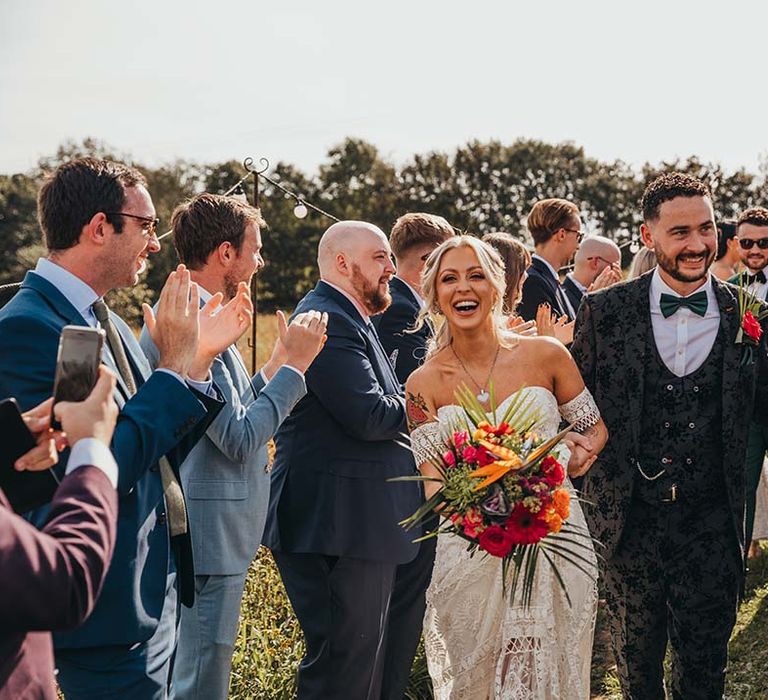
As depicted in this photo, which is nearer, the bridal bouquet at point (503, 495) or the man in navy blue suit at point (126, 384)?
the man in navy blue suit at point (126, 384)

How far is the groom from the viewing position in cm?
432

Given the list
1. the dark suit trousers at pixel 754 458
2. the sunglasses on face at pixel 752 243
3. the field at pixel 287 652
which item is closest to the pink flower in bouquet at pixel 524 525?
the field at pixel 287 652

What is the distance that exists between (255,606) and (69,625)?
4.36 meters

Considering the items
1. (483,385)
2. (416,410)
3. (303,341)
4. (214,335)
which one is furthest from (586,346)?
(214,335)

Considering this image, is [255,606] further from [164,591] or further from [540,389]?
[164,591]

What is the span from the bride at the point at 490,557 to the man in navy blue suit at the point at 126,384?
129 centimetres

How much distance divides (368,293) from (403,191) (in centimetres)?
4376

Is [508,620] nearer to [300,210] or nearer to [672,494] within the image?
[672,494]

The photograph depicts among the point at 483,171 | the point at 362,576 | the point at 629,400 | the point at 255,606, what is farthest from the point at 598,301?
the point at 483,171

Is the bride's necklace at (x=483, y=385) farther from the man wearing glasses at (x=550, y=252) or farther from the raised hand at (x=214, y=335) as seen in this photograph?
the man wearing glasses at (x=550, y=252)

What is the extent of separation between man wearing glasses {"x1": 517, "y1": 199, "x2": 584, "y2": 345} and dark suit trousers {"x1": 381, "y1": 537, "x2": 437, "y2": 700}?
8.37 ft

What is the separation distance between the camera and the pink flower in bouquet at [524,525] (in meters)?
3.43

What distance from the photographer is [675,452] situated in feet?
14.2

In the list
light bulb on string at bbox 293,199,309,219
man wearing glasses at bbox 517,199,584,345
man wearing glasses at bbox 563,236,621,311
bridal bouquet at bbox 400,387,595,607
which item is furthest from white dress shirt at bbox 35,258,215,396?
man wearing glasses at bbox 563,236,621,311
